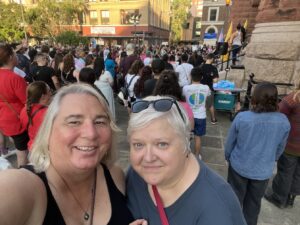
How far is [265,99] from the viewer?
2361 mm

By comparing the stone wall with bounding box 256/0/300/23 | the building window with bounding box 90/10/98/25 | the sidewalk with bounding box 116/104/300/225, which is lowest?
the sidewalk with bounding box 116/104/300/225

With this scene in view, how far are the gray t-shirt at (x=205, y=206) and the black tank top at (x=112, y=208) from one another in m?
0.17

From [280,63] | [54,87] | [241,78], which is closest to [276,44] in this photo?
[280,63]

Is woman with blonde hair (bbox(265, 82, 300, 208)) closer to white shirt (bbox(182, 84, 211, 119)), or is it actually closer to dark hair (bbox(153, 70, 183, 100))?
dark hair (bbox(153, 70, 183, 100))

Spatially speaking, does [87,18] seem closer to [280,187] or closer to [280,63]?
[280,63]

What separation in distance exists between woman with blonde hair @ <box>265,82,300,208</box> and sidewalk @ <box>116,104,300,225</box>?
0.42 feet

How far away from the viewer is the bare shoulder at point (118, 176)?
5.04 ft

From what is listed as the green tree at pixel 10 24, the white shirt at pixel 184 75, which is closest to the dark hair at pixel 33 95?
the white shirt at pixel 184 75

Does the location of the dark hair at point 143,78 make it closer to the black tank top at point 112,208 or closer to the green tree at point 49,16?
the black tank top at point 112,208

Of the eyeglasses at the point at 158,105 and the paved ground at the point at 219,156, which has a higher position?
the eyeglasses at the point at 158,105

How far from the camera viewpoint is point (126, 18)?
3919cm

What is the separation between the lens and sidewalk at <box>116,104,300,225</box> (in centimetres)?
296

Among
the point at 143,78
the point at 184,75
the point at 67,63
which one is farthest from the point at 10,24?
the point at 143,78

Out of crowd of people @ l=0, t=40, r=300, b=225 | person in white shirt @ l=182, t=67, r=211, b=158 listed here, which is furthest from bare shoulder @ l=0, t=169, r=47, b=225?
person in white shirt @ l=182, t=67, r=211, b=158
